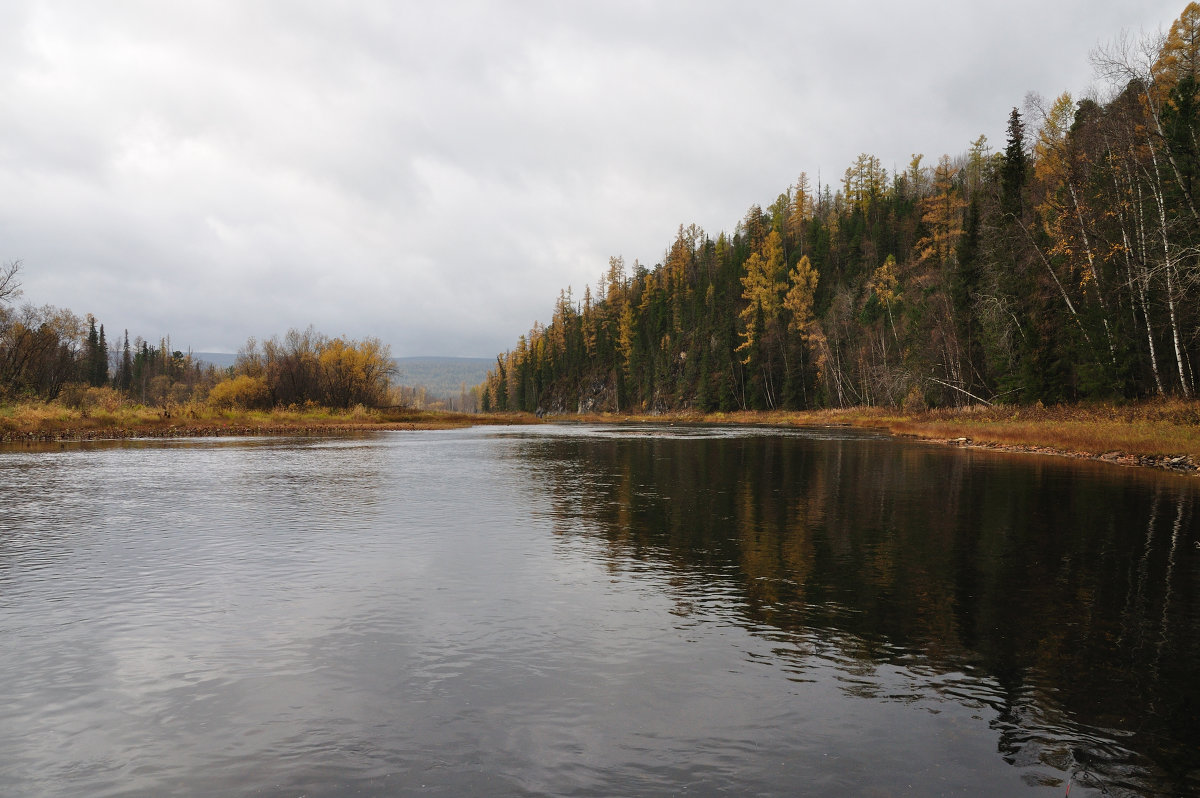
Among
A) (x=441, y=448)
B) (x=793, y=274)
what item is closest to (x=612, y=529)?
(x=441, y=448)

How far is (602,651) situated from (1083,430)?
3476 cm

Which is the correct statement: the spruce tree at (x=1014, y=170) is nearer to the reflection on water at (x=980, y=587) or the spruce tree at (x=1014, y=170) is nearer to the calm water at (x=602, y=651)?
the reflection on water at (x=980, y=587)

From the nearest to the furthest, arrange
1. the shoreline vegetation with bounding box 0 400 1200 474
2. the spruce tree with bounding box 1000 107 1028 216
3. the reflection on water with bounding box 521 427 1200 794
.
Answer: the reflection on water with bounding box 521 427 1200 794, the shoreline vegetation with bounding box 0 400 1200 474, the spruce tree with bounding box 1000 107 1028 216

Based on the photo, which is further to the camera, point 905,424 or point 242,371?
point 242,371

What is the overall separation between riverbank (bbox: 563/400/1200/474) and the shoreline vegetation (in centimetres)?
5

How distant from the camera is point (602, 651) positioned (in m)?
8.00

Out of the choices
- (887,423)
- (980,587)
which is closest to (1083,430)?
(980,587)

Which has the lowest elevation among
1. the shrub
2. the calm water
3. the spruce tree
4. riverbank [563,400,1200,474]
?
the calm water

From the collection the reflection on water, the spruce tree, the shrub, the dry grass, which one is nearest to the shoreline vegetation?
the dry grass

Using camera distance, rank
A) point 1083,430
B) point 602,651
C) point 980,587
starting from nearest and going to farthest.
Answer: point 602,651 → point 980,587 → point 1083,430

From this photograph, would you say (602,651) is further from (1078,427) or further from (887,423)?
(887,423)

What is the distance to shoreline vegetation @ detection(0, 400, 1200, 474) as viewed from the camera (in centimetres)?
2866

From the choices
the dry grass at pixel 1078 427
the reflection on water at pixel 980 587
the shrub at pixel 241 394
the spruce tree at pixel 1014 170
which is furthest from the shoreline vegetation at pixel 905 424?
the spruce tree at pixel 1014 170

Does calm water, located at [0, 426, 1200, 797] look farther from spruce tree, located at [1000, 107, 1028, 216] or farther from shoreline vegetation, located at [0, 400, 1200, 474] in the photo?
spruce tree, located at [1000, 107, 1028, 216]
